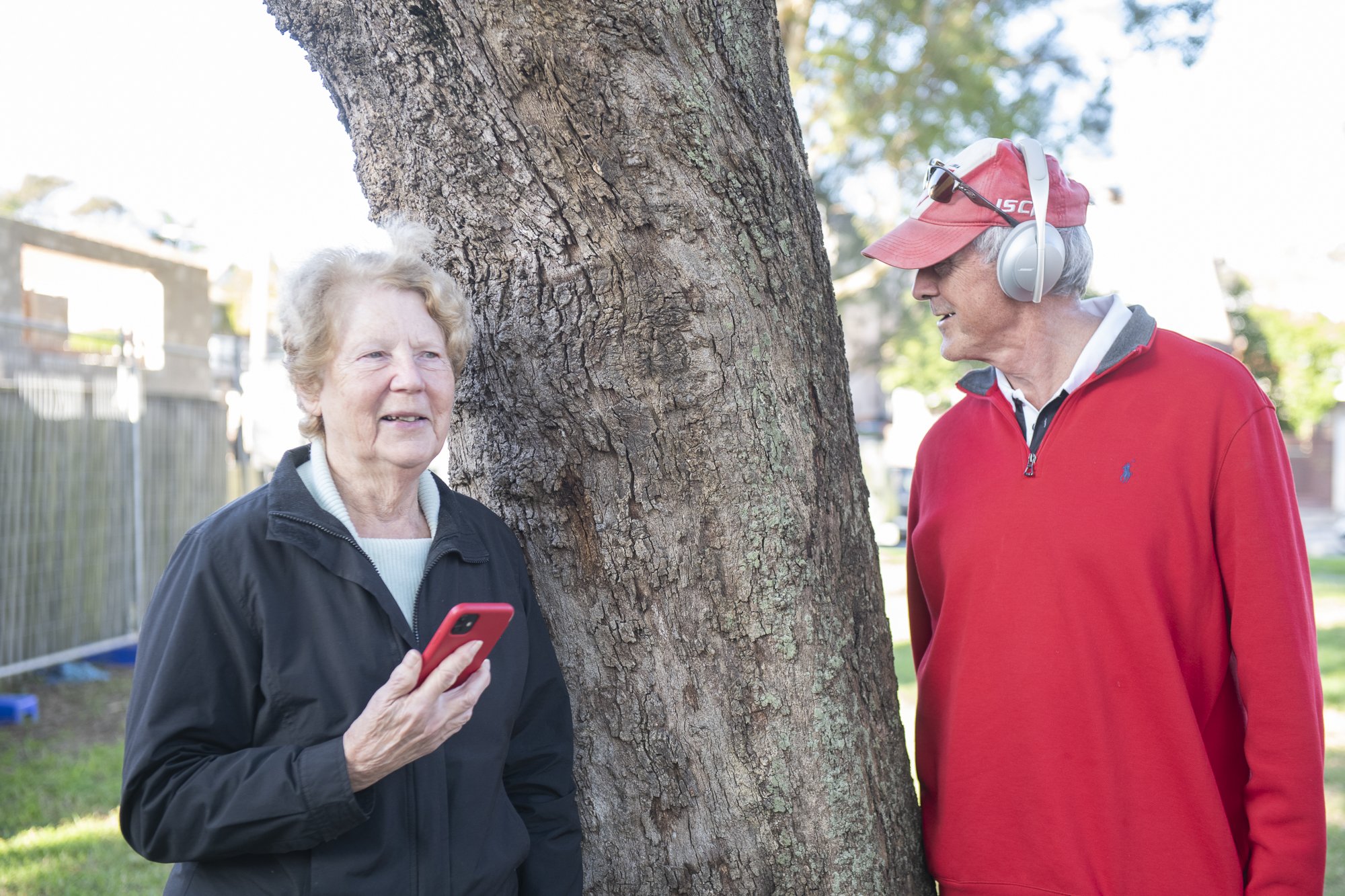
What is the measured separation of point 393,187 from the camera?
223cm

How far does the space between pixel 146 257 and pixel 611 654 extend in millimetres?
10059

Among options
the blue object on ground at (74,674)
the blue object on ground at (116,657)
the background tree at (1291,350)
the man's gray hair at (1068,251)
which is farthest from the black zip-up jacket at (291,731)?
the background tree at (1291,350)

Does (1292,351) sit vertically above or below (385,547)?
above

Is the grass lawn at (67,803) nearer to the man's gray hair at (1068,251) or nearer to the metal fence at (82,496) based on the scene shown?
the metal fence at (82,496)

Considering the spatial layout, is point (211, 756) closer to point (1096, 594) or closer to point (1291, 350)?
point (1096, 594)

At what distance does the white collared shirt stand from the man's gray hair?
6 centimetres

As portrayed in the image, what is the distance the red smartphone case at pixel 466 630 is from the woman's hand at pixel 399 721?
0.01 m

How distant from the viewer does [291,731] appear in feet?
5.48

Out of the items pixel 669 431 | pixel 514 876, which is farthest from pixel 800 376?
pixel 514 876

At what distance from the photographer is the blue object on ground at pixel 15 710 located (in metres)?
6.94

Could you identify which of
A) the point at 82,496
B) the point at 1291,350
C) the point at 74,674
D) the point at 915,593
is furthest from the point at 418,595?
the point at 1291,350

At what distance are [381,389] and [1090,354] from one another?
4.79ft

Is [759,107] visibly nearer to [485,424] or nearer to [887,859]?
[485,424]

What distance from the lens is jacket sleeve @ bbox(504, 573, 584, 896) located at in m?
1.96
